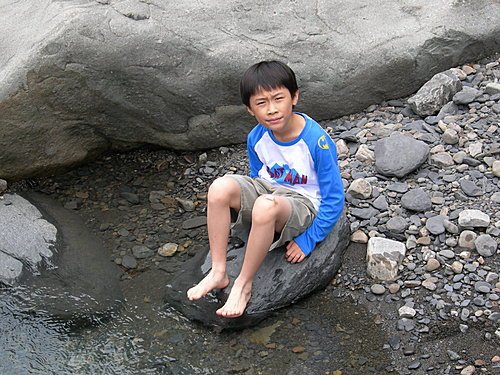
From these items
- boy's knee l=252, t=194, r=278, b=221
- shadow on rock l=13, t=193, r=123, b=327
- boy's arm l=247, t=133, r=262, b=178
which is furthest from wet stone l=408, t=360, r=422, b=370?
shadow on rock l=13, t=193, r=123, b=327

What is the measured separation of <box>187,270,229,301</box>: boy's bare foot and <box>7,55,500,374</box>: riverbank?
0.20 meters

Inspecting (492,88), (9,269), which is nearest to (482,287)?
(492,88)

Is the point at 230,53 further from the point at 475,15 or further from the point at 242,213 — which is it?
the point at 475,15

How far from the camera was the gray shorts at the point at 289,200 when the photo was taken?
11.7 ft

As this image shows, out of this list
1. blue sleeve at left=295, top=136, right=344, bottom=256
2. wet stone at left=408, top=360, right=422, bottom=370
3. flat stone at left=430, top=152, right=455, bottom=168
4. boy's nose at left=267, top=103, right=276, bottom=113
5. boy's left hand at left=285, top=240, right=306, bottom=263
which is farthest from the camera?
flat stone at left=430, top=152, right=455, bottom=168

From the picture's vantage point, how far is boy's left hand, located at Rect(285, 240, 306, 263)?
3.62m

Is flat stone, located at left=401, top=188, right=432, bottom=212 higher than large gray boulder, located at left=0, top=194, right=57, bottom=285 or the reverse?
the reverse

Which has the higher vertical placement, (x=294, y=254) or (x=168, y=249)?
(x=294, y=254)

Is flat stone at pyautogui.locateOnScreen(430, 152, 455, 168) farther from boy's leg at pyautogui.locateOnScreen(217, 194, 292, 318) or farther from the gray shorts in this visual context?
boy's leg at pyautogui.locateOnScreen(217, 194, 292, 318)

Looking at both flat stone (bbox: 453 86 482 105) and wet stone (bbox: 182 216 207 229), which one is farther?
flat stone (bbox: 453 86 482 105)

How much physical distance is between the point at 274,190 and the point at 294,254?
0.32 meters

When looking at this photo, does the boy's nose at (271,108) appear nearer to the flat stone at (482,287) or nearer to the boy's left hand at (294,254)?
the boy's left hand at (294,254)

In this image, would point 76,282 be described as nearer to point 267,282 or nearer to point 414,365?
point 267,282

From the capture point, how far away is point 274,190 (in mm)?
3689
